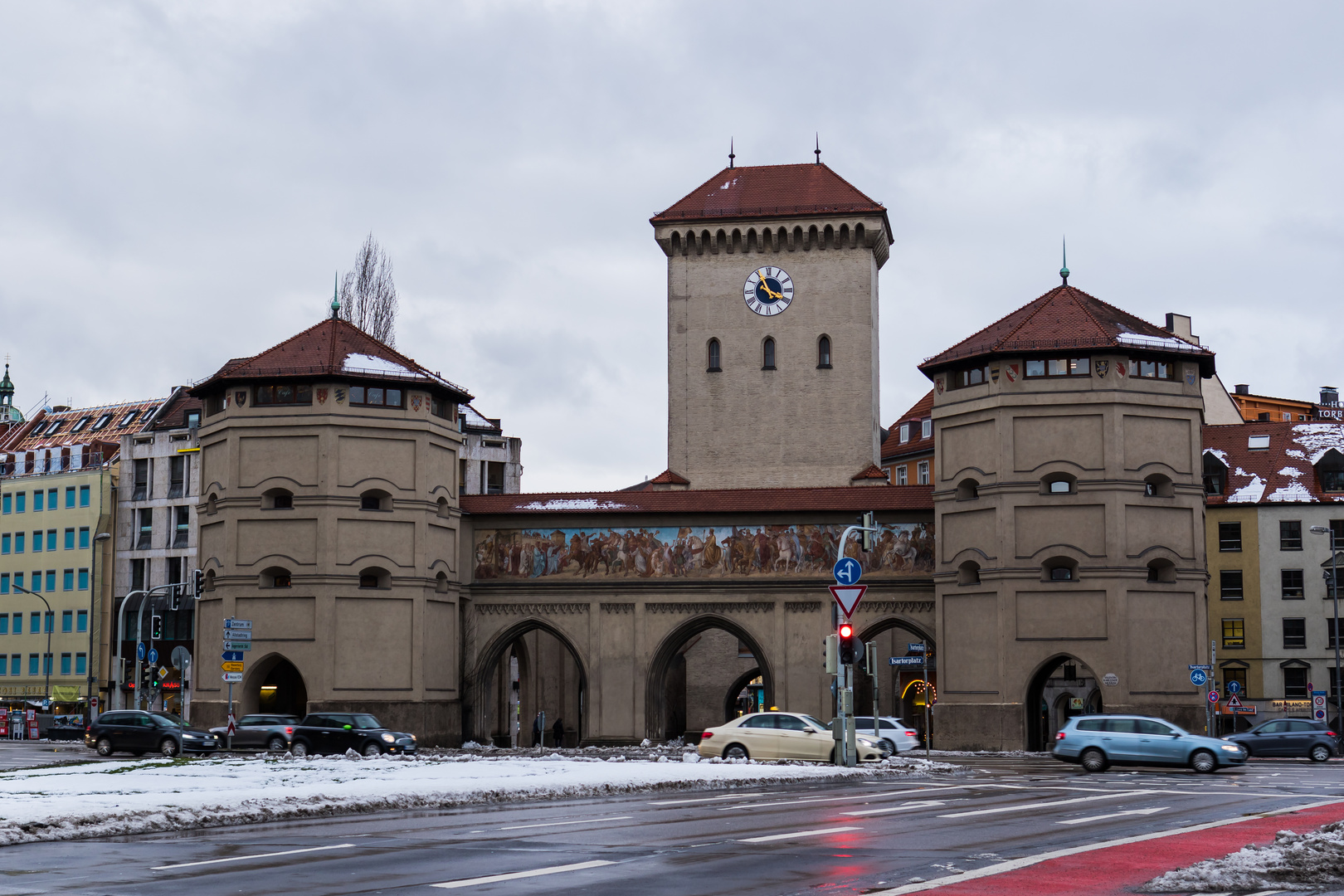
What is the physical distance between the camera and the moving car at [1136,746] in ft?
123

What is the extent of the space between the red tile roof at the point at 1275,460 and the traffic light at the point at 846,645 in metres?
44.4

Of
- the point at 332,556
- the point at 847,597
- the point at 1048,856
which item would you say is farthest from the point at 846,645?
the point at 332,556

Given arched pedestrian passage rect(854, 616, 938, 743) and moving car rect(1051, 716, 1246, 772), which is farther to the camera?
arched pedestrian passage rect(854, 616, 938, 743)

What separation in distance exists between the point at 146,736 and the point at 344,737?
6252mm

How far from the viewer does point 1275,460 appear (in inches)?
2965

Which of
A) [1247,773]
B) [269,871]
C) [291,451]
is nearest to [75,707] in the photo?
[291,451]

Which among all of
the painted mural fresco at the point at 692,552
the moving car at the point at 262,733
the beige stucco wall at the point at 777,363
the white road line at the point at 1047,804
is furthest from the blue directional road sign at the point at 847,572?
the beige stucco wall at the point at 777,363

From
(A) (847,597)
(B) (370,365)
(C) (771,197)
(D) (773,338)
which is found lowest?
(A) (847,597)

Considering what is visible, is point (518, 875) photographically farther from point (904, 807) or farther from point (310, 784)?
point (310, 784)

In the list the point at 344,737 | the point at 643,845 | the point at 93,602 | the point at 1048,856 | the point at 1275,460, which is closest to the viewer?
the point at 1048,856

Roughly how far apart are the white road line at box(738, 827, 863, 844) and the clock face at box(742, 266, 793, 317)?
53397 millimetres

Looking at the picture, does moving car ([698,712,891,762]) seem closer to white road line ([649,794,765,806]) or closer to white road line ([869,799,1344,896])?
white road line ([649,794,765,806])

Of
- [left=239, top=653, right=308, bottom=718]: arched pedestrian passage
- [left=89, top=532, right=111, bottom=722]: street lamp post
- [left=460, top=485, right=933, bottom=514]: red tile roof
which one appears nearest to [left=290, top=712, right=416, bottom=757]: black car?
[left=239, top=653, right=308, bottom=718]: arched pedestrian passage

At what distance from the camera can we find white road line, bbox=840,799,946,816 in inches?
835
